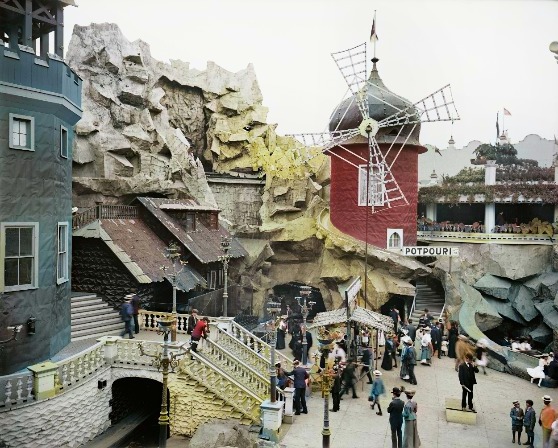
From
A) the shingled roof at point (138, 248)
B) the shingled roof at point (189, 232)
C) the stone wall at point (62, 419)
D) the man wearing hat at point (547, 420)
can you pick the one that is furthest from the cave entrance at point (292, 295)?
the man wearing hat at point (547, 420)

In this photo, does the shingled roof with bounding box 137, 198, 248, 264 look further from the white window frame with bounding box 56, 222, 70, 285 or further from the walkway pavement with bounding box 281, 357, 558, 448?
the walkway pavement with bounding box 281, 357, 558, 448

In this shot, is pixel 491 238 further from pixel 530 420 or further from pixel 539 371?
pixel 530 420

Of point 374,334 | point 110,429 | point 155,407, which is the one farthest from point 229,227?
point 110,429

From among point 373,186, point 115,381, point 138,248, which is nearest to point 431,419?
point 115,381

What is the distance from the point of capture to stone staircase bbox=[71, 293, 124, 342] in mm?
14492

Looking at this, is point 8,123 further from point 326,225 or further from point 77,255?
point 326,225

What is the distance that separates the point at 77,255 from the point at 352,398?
9.93 m

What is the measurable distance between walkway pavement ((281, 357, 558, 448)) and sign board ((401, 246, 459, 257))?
8612mm

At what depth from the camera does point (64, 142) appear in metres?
12.4

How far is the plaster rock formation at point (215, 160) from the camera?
19.9 meters

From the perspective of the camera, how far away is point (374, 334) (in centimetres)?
1858

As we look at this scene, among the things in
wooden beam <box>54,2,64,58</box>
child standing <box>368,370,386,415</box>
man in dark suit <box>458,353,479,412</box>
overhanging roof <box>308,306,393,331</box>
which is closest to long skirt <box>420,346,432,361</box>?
overhanging roof <box>308,306,393,331</box>

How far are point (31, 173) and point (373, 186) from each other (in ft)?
54.3

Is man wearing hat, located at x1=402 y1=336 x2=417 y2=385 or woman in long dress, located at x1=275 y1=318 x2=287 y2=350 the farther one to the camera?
woman in long dress, located at x1=275 y1=318 x2=287 y2=350
